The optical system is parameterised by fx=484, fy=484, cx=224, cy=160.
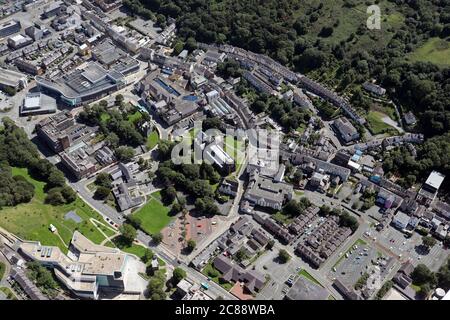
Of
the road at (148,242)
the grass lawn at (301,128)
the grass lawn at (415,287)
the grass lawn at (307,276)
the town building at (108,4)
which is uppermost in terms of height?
the town building at (108,4)

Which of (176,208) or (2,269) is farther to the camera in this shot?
(176,208)

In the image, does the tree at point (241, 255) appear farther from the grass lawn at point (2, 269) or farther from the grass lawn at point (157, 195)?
the grass lawn at point (2, 269)

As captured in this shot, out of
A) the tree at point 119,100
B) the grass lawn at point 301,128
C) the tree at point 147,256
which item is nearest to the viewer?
the tree at point 147,256

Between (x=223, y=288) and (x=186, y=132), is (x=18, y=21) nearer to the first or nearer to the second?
(x=186, y=132)

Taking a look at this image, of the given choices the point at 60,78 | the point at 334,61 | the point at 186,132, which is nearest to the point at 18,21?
the point at 60,78

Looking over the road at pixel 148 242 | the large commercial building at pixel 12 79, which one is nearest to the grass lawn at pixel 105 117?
the road at pixel 148 242

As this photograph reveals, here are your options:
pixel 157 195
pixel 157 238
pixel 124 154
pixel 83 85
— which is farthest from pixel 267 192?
pixel 83 85

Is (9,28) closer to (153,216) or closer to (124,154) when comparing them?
(124,154)
